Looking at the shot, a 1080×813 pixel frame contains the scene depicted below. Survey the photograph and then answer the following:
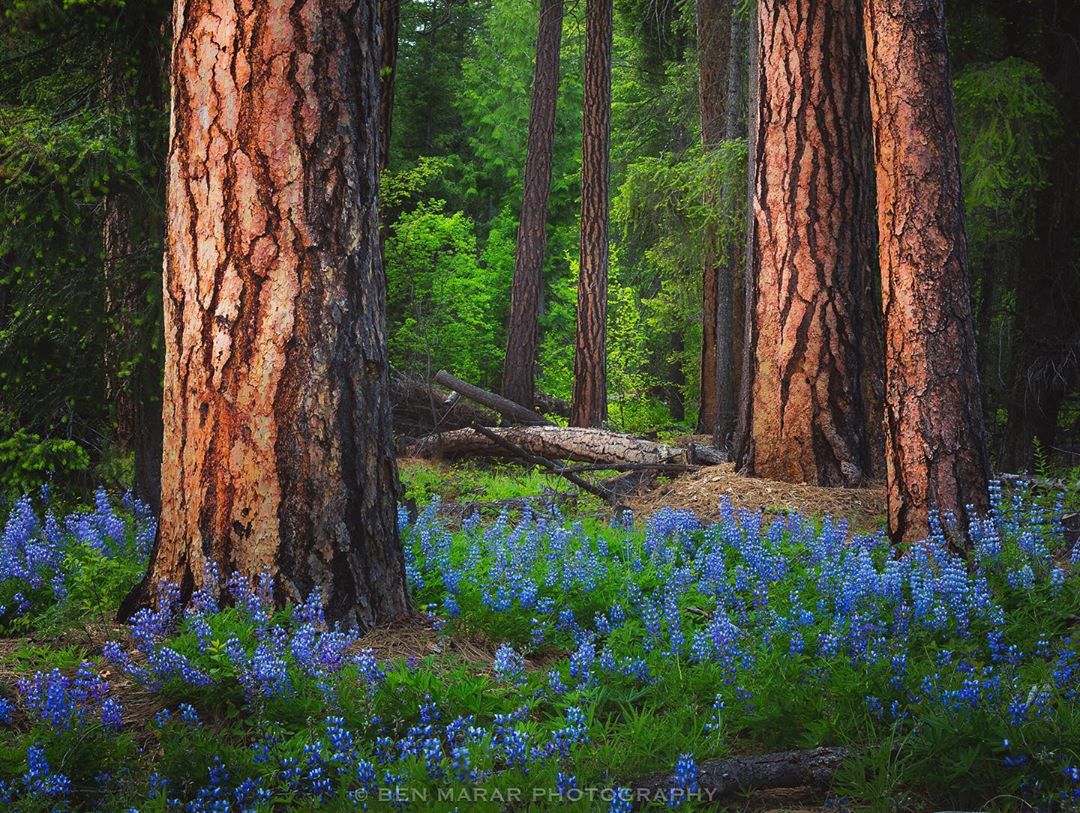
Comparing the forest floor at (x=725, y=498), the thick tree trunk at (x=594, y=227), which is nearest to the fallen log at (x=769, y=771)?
the forest floor at (x=725, y=498)

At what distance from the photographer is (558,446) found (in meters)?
14.0

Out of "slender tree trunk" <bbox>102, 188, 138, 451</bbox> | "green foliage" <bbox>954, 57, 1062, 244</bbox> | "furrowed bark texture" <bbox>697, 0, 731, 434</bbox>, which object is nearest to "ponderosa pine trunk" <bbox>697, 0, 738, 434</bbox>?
"furrowed bark texture" <bbox>697, 0, 731, 434</bbox>

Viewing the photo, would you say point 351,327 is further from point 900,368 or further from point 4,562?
point 900,368

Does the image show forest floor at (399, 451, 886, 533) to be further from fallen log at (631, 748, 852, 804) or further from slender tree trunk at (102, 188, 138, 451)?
fallen log at (631, 748, 852, 804)

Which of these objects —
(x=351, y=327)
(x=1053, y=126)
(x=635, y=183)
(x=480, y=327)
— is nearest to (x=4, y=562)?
(x=351, y=327)

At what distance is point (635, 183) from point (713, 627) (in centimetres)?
1220

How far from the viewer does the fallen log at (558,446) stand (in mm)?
12555

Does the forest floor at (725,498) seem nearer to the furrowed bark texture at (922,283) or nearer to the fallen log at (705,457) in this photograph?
the fallen log at (705,457)

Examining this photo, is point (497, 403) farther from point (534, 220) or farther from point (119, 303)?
point (119, 303)

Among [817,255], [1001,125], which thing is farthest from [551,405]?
[817,255]

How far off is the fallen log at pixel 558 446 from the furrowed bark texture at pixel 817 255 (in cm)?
291

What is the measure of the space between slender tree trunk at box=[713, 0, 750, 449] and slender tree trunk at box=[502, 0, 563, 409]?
444 cm

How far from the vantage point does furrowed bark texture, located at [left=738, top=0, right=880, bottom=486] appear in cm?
787

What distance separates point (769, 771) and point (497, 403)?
1452 cm
